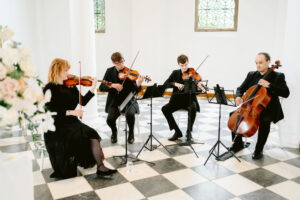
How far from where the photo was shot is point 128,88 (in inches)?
170

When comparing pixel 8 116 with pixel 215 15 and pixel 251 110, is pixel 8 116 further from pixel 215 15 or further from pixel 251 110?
pixel 215 15

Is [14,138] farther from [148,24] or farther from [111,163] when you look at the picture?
[148,24]

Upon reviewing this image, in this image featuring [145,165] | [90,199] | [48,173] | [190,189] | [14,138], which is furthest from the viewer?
[14,138]

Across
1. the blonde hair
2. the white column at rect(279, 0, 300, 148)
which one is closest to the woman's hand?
the blonde hair

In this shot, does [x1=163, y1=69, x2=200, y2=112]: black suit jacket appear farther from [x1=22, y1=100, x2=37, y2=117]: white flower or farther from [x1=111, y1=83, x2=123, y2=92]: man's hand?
[x1=22, y1=100, x2=37, y2=117]: white flower

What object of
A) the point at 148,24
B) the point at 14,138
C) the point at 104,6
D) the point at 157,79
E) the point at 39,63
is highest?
the point at 104,6

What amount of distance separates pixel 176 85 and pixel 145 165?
134 cm

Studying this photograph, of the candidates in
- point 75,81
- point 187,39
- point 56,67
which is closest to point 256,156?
point 75,81

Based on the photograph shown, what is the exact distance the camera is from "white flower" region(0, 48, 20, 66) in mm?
1225

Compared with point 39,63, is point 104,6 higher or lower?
higher

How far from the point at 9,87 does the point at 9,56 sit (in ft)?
0.48

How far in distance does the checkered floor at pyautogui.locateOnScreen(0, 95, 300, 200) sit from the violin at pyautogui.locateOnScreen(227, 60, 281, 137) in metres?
0.42

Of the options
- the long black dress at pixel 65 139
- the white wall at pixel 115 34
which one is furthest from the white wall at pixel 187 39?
the long black dress at pixel 65 139

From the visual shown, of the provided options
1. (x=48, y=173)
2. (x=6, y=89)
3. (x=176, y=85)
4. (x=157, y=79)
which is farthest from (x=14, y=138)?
(x=157, y=79)
